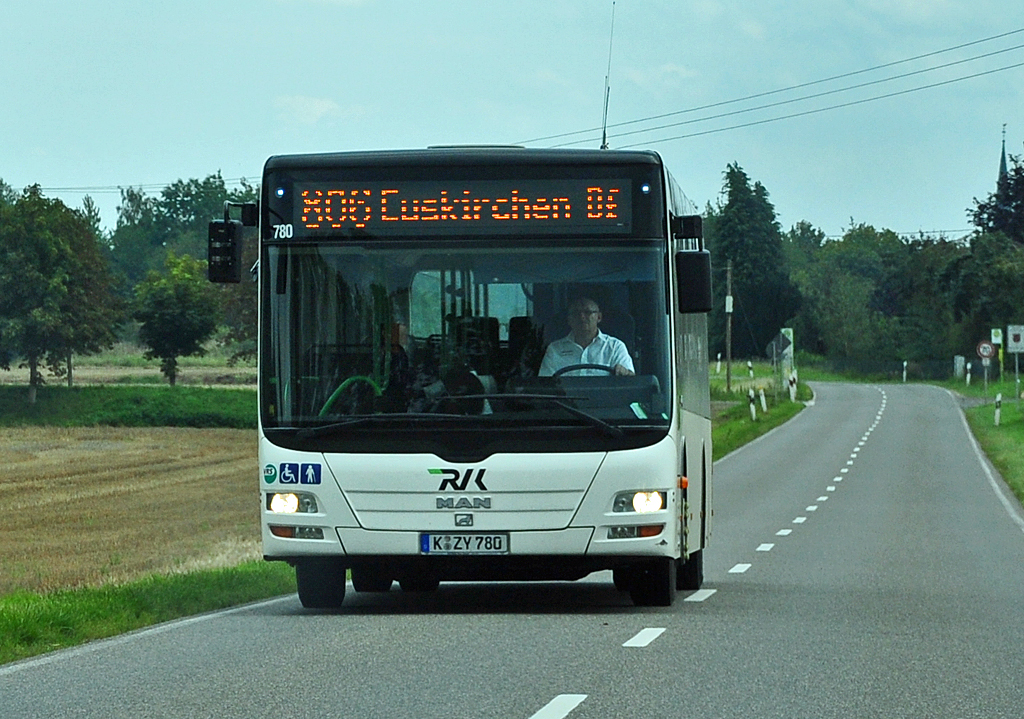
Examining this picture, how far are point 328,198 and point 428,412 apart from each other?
57.1 inches

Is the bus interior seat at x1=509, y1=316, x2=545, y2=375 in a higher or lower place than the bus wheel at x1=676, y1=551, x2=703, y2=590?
higher

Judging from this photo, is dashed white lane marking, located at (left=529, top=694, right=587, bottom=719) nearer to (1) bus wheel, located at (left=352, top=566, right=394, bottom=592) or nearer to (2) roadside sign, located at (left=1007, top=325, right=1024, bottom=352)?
(1) bus wheel, located at (left=352, top=566, right=394, bottom=592)

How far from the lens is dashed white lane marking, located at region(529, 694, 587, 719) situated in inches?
302

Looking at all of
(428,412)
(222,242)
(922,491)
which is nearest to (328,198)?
(222,242)

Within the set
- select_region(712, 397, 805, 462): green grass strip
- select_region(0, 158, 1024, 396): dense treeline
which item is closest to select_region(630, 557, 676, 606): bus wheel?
select_region(712, 397, 805, 462): green grass strip

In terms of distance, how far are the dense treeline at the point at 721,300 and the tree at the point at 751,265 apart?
12cm

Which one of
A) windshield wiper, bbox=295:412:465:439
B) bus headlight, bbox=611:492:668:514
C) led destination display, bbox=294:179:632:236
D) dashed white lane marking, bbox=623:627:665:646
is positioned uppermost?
led destination display, bbox=294:179:632:236

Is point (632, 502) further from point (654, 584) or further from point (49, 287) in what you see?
point (49, 287)

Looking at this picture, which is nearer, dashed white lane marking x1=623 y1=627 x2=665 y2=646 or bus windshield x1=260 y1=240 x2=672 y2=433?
dashed white lane marking x1=623 y1=627 x2=665 y2=646

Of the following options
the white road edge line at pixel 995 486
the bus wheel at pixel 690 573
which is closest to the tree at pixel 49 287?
the white road edge line at pixel 995 486

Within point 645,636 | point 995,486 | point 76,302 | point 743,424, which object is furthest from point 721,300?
point 645,636

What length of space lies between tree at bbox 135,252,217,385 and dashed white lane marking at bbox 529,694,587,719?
302 ft

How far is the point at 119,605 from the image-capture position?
12875 millimetres

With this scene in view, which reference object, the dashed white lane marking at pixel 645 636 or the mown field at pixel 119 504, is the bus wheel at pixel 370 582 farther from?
the mown field at pixel 119 504
